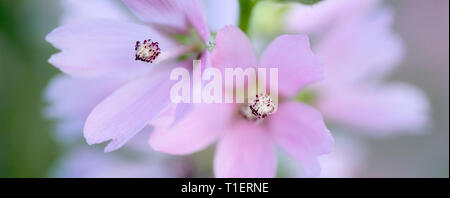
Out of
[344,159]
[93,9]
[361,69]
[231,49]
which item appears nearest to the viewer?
[231,49]

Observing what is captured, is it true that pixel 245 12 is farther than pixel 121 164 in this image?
No

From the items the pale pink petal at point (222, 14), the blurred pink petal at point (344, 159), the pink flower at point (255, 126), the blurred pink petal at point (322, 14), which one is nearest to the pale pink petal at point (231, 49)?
the pink flower at point (255, 126)

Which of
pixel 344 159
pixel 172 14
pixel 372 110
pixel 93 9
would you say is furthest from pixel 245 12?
pixel 344 159

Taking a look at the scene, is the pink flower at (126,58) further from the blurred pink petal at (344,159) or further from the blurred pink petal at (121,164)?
the blurred pink petal at (344,159)

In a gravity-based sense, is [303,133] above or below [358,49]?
below

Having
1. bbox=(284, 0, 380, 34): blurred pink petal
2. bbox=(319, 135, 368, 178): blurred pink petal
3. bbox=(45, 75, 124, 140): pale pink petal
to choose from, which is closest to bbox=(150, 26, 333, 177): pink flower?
bbox=(45, 75, 124, 140): pale pink petal

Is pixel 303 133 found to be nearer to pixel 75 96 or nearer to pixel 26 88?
pixel 75 96
